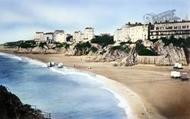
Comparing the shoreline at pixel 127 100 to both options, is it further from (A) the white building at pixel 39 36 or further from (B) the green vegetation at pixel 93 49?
(A) the white building at pixel 39 36

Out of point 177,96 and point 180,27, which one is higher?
point 180,27

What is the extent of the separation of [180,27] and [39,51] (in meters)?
47.5

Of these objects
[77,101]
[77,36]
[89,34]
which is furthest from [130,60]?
[77,36]

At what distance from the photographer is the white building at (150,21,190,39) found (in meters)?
87.5

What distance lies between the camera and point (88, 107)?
92.0ft

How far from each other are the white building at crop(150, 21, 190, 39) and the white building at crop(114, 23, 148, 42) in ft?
5.89

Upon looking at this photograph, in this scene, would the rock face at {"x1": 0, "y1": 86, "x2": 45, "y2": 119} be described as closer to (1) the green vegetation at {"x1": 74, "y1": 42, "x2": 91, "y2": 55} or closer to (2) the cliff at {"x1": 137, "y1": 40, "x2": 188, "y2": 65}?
(2) the cliff at {"x1": 137, "y1": 40, "x2": 188, "y2": 65}

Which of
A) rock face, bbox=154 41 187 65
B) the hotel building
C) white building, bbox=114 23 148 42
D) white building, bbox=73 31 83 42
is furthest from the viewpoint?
white building, bbox=73 31 83 42

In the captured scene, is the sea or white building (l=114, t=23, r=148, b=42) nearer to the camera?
the sea

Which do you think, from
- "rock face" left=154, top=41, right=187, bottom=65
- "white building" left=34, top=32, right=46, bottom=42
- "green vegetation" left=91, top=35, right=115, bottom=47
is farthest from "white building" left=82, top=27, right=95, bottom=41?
"rock face" left=154, top=41, right=187, bottom=65

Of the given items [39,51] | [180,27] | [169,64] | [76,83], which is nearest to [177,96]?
[76,83]

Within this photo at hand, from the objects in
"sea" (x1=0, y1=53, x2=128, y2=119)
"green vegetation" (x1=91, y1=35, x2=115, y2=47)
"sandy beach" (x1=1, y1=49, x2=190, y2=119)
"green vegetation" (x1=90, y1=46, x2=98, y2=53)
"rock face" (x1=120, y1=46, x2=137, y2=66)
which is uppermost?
"green vegetation" (x1=91, y1=35, x2=115, y2=47)

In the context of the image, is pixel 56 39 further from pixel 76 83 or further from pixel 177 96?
pixel 177 96

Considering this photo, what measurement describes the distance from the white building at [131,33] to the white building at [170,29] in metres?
1.80
